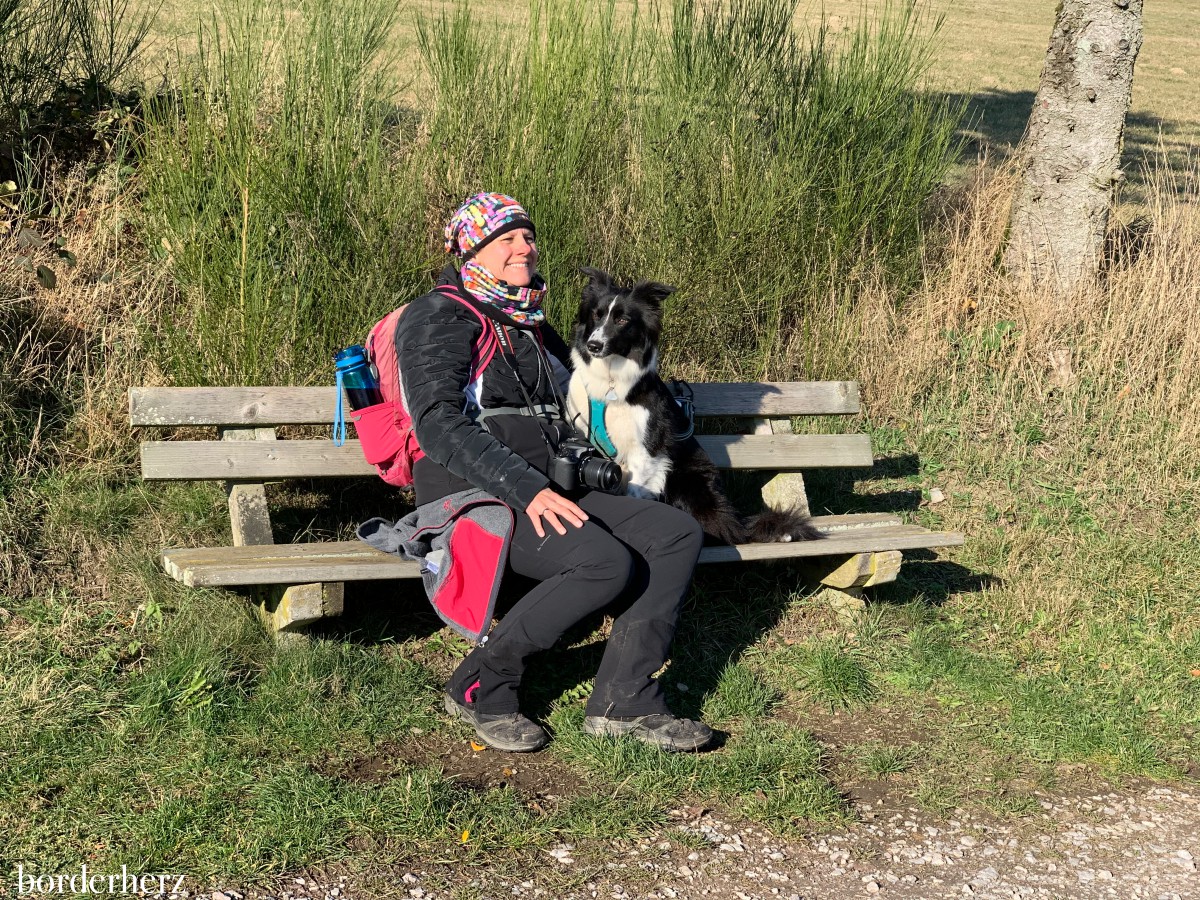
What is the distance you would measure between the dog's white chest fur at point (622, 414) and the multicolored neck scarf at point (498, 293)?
0.48 metres

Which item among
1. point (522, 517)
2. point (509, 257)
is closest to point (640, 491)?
point (522, 517)

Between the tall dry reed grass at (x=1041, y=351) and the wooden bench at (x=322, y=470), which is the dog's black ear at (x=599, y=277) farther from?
the tall dry reed grass at (x=1041, y=351)

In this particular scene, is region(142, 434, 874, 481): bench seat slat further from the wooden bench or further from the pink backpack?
the pink backpack

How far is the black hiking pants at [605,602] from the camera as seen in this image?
3.39 metres

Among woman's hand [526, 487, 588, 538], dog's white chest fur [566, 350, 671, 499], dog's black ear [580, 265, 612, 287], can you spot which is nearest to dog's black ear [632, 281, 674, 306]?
dog's black ear [580, 265, 612, 287]

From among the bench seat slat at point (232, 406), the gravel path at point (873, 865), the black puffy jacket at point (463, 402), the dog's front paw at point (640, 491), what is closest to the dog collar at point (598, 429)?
the dog's front paw at point (640, 491)

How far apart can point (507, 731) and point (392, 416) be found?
1.12 meters

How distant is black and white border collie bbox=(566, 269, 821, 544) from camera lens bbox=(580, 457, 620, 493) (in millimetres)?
588

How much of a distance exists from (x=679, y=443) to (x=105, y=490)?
2.22 m

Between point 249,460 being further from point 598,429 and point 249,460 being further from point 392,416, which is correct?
point 598,429

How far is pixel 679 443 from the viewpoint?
452 cm

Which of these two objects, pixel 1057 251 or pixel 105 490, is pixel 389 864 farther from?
pixel 1057 251

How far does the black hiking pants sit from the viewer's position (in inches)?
134

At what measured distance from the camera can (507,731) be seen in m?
3.42
